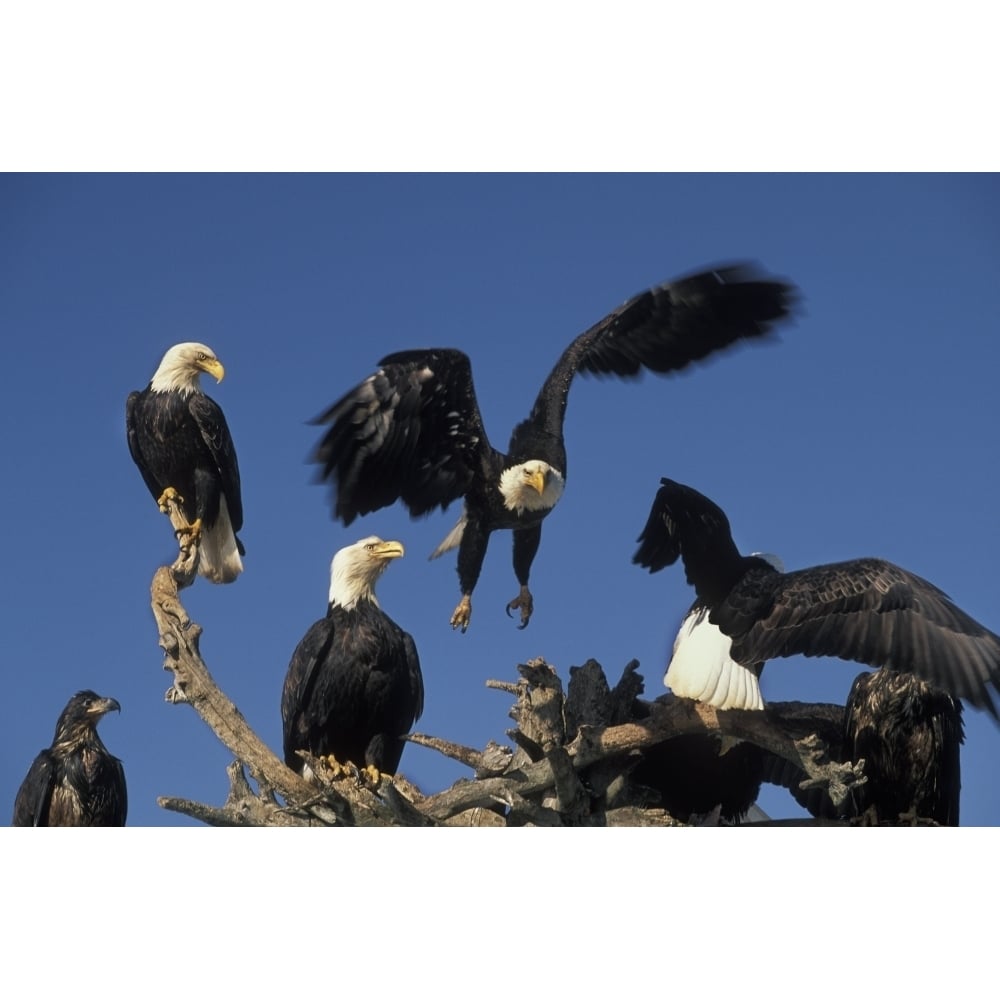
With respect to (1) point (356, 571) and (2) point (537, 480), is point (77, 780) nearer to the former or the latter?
(1) point (356, 571)

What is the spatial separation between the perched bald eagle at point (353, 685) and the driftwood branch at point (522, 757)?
0.96 feet

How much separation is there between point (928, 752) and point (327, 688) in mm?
2942

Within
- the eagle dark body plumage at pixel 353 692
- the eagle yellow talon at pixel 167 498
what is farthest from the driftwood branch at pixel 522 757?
the eagle yellow talon at pixel 167 498

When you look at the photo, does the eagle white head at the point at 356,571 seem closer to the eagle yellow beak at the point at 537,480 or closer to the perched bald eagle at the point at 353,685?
the perched bald eagle at the point at 353,685

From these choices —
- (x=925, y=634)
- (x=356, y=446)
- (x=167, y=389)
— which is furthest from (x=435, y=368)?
(x=925, y=634)

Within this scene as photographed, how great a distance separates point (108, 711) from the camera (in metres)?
9.23

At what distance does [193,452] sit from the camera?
916 centimetres

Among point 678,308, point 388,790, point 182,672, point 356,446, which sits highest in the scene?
point 678,308

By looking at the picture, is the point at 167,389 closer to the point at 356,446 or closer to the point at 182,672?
the point at 356,446

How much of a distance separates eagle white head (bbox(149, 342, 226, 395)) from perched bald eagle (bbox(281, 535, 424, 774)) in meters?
1.34

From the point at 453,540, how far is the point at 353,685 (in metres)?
1.47

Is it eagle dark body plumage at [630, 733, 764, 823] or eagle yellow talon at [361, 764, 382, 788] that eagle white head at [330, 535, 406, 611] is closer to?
eagle yellow talon at [361, 764, 382, 788]

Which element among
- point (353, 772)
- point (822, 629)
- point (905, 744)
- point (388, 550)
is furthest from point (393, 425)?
point (905, 744)

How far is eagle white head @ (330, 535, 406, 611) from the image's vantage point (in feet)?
28.7
